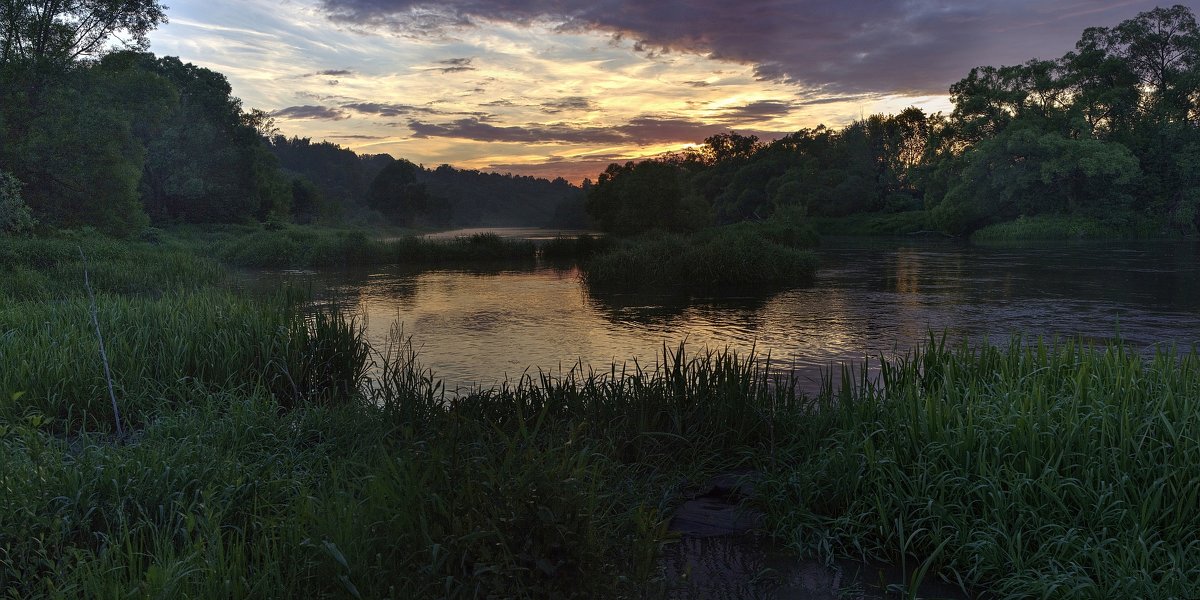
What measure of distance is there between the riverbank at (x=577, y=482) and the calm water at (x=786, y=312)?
3.48 m

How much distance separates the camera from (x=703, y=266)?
29.8m

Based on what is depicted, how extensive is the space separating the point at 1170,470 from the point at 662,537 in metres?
3.77

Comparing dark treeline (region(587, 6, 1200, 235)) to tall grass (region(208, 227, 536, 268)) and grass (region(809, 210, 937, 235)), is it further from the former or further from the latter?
tall grass (region(208, 227, 536, 268))

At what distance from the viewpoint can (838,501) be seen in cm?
614

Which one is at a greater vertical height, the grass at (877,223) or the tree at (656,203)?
the tree at (656,203)

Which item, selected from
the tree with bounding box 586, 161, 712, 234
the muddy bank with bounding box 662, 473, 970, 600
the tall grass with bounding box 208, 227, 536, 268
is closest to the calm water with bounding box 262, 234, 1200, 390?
the muddy bank with bounding box 662, 473, 970, 600

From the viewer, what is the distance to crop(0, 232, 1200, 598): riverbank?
4285mm

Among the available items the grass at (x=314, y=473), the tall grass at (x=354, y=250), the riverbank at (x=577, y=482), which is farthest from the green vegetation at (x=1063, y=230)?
the grass at (x=314, y=473)

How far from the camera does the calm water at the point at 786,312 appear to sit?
49.9 ft

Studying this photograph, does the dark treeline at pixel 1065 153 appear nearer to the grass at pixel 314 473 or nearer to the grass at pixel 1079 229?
the grass at pixel 1079 229

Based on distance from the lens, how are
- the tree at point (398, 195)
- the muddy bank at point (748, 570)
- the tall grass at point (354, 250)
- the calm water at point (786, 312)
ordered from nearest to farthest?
the muddy bank at point (748, 570) < the calm water at point (786, 312) < the tall grass at point (354, 250) < the tree at point (398, 195)

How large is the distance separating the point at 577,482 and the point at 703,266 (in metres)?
26.0

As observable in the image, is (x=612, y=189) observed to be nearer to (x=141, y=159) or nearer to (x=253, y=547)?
(x=141, y=159)

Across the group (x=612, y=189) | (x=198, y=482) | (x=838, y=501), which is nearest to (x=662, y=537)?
(x=838, y=501)
